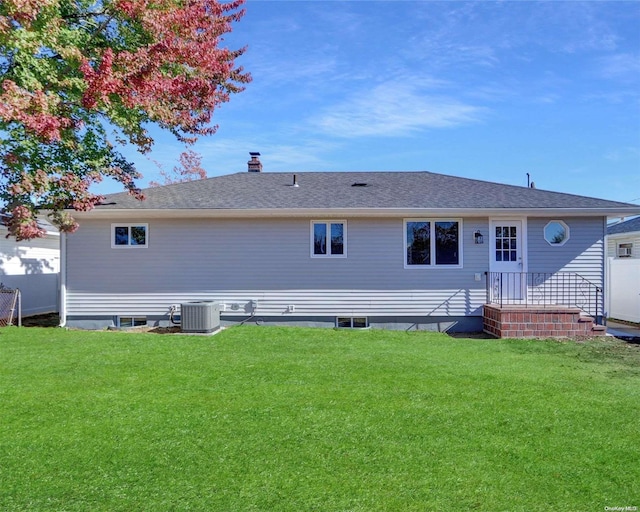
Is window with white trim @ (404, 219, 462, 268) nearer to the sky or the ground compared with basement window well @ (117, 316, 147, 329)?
nearer to the sky

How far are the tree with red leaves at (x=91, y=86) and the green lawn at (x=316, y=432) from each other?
355 centimetres

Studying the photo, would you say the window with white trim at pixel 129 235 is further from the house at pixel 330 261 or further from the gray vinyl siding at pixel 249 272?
the gray vinyl siding at pixel 249 272

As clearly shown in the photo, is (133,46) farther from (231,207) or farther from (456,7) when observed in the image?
(456,7)

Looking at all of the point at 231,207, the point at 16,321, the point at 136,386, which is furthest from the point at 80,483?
the point at 16,321

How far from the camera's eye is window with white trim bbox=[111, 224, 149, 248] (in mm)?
11188

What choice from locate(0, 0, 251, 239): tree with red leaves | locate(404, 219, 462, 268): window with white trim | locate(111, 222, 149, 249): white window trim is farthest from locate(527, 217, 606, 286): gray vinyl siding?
locate(111, 222, 149, 249): white window trim

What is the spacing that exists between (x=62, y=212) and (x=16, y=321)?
4449 millimetres

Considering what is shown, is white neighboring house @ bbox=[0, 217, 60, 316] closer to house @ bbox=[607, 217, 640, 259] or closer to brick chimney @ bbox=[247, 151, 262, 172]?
brick chimney @ bbox=[247, 151, 262, 172]

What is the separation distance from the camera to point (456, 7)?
1082 cm

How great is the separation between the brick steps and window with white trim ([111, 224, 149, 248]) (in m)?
8.51

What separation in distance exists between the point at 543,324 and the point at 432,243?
2982mm

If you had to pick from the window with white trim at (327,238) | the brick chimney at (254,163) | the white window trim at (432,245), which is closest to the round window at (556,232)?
the white window trim at (432,245)

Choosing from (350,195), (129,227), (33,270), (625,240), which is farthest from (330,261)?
(625,240)

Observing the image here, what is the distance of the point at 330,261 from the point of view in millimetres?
11055
